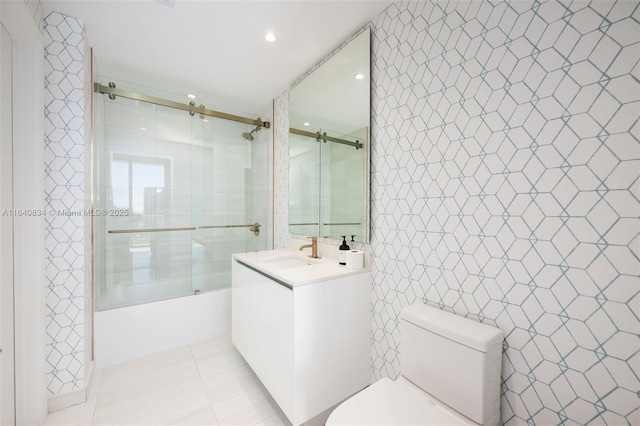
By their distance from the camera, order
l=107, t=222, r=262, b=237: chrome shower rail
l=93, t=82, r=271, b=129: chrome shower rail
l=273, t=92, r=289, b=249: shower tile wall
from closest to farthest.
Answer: l=93, t=82, r=271, b=129: chrome shower rail → l=107, t=222, r=262, b=237: chrome shower rail → l=273, t=92, r=289, b=249: shower tile wall

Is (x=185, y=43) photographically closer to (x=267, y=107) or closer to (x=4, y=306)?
(x=267, y=107)

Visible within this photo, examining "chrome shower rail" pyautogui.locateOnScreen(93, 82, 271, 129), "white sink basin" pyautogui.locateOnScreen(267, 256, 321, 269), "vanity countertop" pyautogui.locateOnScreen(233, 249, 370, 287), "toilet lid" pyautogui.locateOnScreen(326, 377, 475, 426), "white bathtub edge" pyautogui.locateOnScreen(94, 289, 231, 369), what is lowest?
"white bathtub edge" pyautogui.locateOnScreen(94, 289, 231, 369)

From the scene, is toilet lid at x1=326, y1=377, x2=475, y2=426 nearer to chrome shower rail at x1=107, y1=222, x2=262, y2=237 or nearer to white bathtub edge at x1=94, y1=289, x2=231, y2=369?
white bathtub edge at x1=94, y1=289, x2=231, y2=369

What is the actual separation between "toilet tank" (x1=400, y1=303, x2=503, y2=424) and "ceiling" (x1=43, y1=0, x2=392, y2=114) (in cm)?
177

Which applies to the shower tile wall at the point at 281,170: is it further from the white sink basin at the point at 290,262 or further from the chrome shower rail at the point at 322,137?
the white sink basin at the point at 290,262

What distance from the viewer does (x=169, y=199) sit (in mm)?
2418

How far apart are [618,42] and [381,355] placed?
1.70m

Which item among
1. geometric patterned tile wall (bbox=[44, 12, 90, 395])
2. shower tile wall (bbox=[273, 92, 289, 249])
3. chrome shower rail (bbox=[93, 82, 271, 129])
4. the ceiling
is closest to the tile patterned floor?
geometric patterned tile wall (bbox=[44, 12, 90, 395])

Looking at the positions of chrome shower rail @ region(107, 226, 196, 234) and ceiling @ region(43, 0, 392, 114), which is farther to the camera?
chrome shower rail @ region(107, 226, 196, 234)

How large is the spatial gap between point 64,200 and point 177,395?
56.6 inches

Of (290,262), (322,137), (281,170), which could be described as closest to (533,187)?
(322,137)

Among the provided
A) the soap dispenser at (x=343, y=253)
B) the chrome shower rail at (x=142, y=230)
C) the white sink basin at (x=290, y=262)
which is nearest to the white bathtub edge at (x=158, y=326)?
the chrome shower rail at (x=142, y=230)

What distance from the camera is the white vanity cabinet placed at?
133 centimetres

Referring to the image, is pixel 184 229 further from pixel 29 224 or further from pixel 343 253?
pixel 343 253
